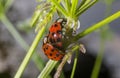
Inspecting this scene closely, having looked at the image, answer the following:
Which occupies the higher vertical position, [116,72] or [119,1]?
[119,1]

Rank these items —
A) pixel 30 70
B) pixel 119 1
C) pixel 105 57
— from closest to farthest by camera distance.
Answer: pixel 30 70 < pixel 105 57 < pixel 119 1

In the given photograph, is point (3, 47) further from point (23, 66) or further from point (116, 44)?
point (23, 66)

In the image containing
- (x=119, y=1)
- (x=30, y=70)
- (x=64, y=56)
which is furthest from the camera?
(x=119, y=1)

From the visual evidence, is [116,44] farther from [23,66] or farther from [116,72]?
[23,66]

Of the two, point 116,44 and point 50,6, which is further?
point 116,44

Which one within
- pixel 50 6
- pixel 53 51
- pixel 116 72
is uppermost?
pixel 50 6

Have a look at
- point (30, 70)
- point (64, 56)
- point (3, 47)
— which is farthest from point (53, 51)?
point (3, 47)

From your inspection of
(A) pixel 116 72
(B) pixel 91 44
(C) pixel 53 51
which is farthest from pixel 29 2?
(C) pixel 53 51
